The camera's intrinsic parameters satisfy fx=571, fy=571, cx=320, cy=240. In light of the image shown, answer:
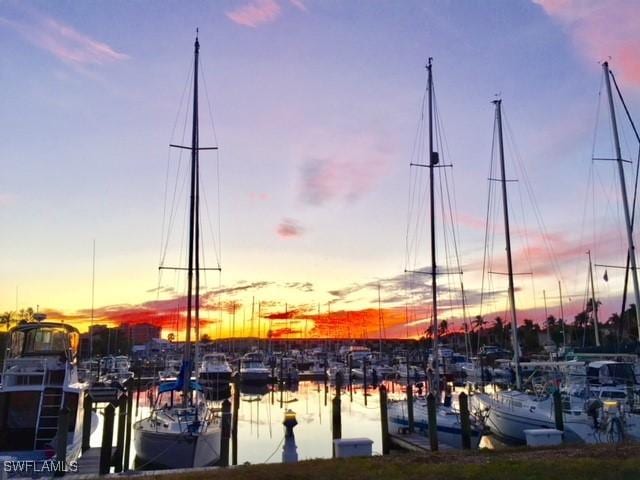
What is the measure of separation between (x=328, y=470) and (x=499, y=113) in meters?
29.3

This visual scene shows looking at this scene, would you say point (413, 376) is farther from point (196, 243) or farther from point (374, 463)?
point (374, 463)

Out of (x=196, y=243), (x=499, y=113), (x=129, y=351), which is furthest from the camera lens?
(x=129, y=351)

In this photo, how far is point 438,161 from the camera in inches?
1239

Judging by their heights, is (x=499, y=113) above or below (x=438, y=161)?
above

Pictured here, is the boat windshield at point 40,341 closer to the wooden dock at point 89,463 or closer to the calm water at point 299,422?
the wooden dock at point 89,463

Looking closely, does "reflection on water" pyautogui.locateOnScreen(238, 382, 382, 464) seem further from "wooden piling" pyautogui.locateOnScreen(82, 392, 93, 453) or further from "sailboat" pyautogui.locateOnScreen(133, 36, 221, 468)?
"wooden piling" pyautogui.locateOnScreen(82, 392, 93, 453)

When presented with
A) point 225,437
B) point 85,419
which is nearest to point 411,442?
point 225,437

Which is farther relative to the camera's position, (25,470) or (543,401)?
(543,401)

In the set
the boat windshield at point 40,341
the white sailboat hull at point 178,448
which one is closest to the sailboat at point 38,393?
the boat windshield at point 40,341

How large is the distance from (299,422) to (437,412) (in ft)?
61.8

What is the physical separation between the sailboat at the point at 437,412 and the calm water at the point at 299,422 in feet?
7.57

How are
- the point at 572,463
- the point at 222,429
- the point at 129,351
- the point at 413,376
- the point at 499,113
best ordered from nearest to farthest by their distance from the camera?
the point at 572,463 → the point at 222,429 → the point at 499,113 → the point at 413,376 → the point at 129,351

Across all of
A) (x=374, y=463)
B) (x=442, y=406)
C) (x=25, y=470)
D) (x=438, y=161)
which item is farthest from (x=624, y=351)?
(x=25, y=470)

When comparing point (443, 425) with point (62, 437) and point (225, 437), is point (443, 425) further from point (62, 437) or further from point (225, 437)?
point (62, 437)
